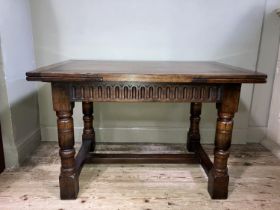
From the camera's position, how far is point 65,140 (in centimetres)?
100

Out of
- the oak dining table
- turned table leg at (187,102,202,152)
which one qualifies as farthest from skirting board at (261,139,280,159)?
the oak dining table

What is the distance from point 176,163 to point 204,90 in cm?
59

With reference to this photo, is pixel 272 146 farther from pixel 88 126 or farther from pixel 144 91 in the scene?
pixel 88 126

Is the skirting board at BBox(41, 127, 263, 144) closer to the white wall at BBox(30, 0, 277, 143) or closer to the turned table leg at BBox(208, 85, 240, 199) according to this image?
the white wall at BBox(30, 0, 277, 143)

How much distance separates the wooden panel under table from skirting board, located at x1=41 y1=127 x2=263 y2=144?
0.77m

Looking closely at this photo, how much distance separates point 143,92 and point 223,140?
1.37ft

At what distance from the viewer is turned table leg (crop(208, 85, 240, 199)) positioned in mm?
958

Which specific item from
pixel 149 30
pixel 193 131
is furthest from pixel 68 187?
pixel 149 30

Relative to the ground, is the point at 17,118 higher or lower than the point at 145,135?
higher

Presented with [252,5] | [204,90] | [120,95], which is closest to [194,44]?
[252,5]

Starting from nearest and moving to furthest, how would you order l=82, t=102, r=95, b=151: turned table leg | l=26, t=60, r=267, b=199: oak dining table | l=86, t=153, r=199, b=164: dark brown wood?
1. l=26, t=60, r=267, b=199: oak dining table
2. l=86, t=153, r=199, b=164: dark brown wood
3. l=82, t=102, r=95, b=151: turned table leg

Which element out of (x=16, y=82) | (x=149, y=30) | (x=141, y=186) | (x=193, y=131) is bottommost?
(x=141, y=186)

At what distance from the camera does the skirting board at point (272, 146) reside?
1549 mm

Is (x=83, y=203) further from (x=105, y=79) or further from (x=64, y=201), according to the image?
(x=105, y=79)
